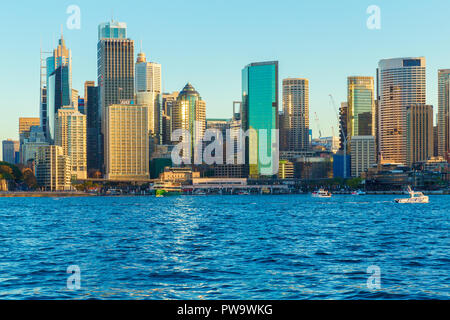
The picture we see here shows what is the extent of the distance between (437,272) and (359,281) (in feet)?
22.0

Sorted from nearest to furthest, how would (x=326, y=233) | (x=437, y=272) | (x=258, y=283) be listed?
(x=258, y=283)
(x=437, y=272)
(x=326, y=233)

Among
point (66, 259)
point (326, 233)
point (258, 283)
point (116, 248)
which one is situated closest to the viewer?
point (258, 283)
